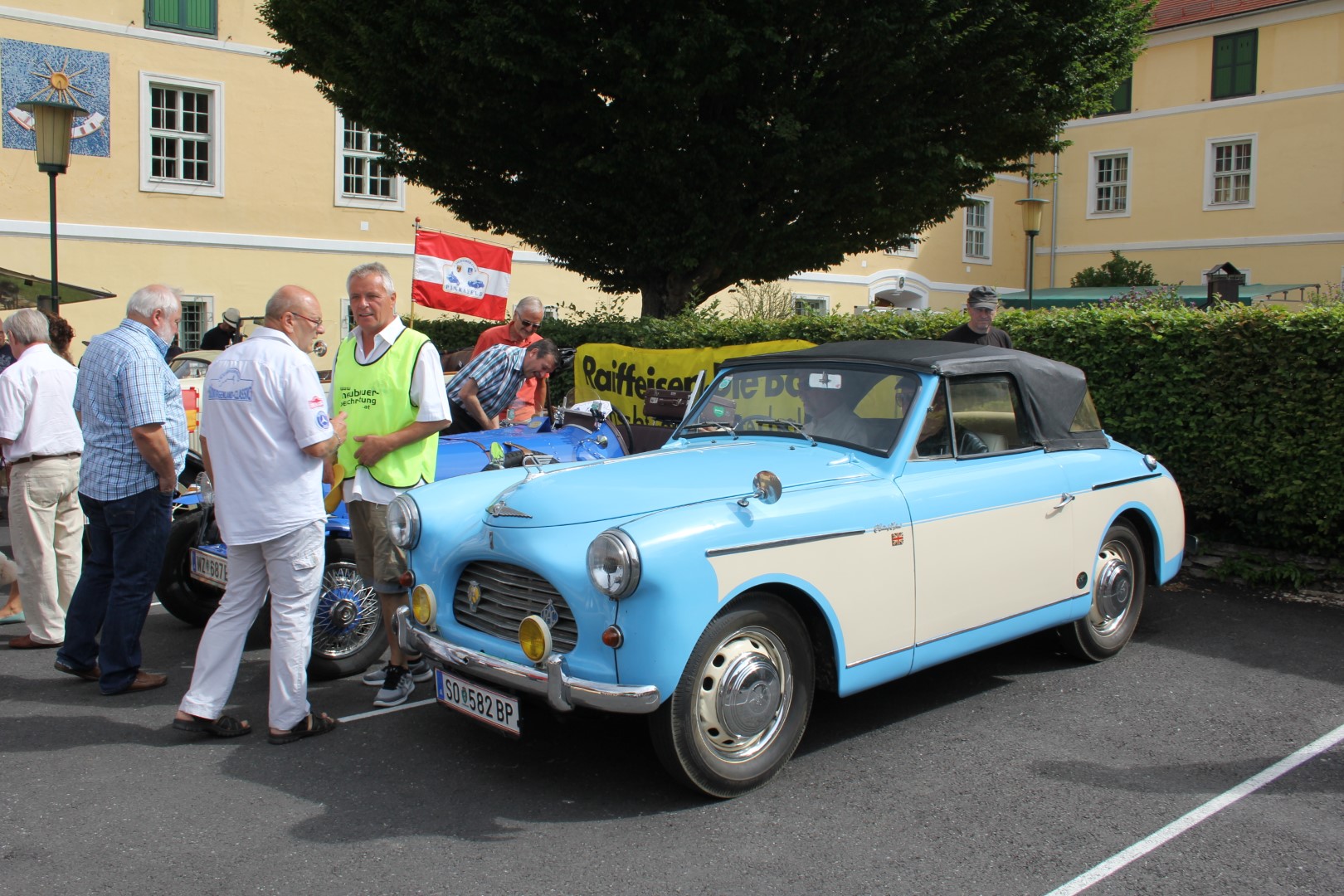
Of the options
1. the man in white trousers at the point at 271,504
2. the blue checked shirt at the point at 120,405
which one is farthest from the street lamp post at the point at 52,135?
the man in white trousers at the point at 271,504

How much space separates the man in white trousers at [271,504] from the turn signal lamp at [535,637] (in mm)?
1188

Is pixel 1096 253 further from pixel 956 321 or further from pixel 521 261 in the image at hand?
pixel 956 321

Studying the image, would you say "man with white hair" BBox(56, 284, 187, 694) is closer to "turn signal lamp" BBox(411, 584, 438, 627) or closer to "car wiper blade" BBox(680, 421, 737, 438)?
"turn signal lamp" BBox(411, 584, 438, 627)

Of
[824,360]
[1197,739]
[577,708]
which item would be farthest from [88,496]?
[1197,739]

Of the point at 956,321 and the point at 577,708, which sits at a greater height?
the point at 956,321

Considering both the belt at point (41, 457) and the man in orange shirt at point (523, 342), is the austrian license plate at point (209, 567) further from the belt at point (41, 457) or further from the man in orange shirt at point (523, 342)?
the man in orange shirt at point (523, 342)

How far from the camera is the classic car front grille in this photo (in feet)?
13.4

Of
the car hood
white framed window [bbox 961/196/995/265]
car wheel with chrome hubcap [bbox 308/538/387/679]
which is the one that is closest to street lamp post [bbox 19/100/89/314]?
car wheel with chrome hubcap [bbox 308/538/387/679]

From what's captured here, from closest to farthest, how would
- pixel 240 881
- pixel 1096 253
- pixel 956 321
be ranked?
1. pixel 240 881
2. pixel 956 321
3. pixel 1096 253

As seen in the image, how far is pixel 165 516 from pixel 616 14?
7.82 metres

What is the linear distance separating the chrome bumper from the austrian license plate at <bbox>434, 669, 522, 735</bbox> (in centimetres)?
4

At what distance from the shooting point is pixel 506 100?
11836mm

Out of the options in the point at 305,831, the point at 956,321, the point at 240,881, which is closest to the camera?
the point at 240,881

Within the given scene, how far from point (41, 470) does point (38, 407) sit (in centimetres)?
36
